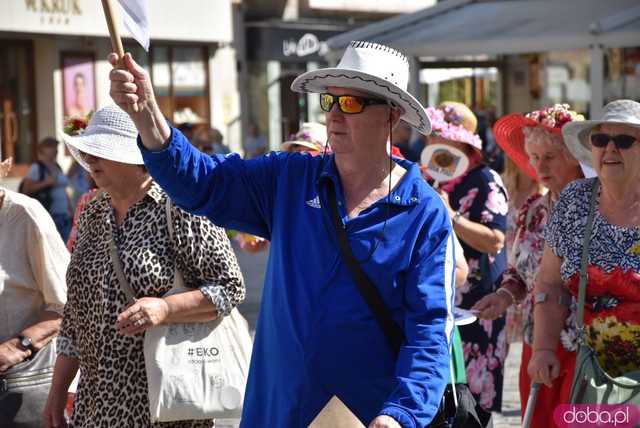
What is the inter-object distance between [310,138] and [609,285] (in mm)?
2853

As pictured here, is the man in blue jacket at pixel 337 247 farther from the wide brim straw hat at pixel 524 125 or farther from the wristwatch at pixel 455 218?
the wristwatch at pixel 455 218

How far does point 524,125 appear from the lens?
6098mm

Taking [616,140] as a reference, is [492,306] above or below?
below

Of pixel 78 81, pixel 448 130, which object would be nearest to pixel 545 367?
pixel 448 130

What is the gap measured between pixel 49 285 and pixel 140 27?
187cm

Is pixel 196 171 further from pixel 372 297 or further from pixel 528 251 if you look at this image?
pixel 528 251

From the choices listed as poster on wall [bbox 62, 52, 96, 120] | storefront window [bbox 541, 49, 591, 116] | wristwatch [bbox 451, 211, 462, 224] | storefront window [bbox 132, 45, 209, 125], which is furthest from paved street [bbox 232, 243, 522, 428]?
storefront window [bbox 132, 45, 209, 125]

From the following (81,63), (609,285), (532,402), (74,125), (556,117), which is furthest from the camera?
(81,63)

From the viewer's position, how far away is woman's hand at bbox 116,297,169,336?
4.25m

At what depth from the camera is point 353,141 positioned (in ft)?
12.2

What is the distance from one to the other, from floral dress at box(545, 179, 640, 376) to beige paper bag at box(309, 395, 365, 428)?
1.31 m

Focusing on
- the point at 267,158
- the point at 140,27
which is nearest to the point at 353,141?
the point at 267,158

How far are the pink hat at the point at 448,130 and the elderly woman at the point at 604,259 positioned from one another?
6.81 feet

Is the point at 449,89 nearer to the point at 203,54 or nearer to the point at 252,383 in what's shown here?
the point at 203,54
